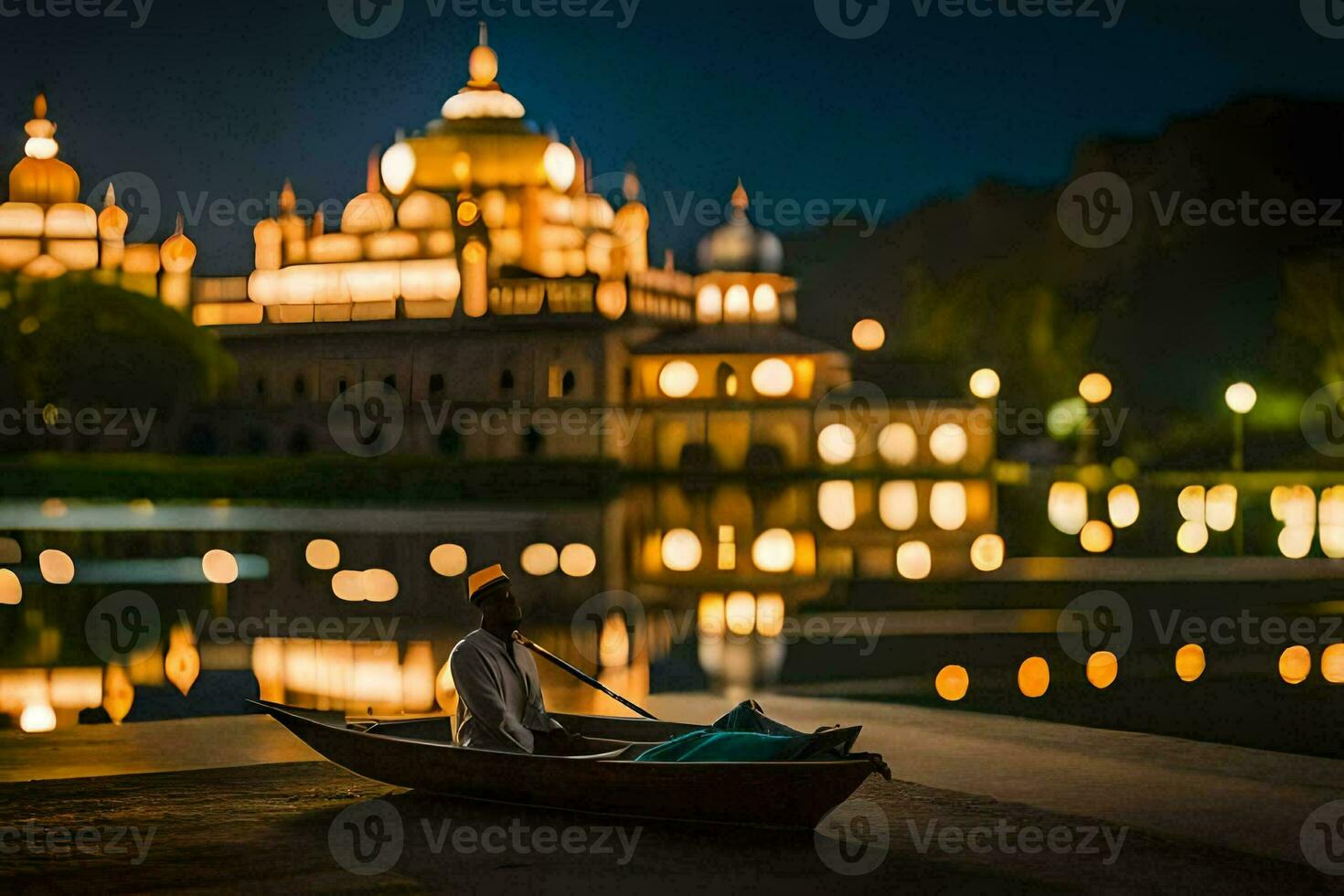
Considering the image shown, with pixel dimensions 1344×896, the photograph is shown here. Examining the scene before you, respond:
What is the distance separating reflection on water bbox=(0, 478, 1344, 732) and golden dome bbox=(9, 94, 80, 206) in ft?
60.5

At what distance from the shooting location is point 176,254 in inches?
2072

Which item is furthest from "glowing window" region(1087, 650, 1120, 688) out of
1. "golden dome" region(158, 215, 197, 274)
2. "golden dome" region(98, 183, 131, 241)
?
"golden dome" region(98, 183, 131, 241)

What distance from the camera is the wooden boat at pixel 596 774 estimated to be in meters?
8.01

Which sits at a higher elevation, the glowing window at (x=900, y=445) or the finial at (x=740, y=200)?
the finial at (x=740, y=200)

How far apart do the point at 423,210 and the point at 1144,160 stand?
78.7ft

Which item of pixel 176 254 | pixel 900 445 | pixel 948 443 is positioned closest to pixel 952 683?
pixel 948 443

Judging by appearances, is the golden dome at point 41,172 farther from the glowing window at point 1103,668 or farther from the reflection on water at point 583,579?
the glowing window at point 1103,668

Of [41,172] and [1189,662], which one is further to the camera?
[41,172]

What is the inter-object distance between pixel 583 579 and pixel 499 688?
700 inches

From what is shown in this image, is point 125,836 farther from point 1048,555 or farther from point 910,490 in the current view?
point 910,490

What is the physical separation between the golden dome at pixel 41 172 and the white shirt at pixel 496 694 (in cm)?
4749

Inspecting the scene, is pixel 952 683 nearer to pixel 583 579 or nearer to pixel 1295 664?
pixel 1295 664

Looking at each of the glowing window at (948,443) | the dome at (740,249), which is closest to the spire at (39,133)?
the dome at (740,249)

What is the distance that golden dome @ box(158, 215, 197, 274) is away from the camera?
172ft
